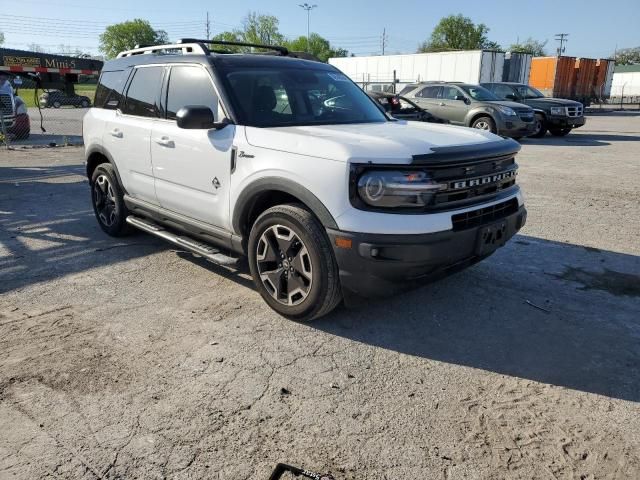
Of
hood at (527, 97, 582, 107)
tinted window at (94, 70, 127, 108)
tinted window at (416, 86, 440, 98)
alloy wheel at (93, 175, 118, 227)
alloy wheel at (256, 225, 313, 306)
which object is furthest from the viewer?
hood at (527, 97, 582, 107)

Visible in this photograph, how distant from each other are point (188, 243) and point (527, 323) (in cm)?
278

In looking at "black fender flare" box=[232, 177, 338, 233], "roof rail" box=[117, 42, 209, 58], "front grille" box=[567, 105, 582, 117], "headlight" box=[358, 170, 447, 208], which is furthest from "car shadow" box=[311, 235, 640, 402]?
"front grille" box=[567, 105, 582, 117]

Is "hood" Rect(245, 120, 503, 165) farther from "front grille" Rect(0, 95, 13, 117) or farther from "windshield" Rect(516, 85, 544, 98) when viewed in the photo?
"windshield" Rect(516, 85, 544, 98)

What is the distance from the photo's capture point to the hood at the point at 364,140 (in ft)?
10.5

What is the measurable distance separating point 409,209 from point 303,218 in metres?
0.70

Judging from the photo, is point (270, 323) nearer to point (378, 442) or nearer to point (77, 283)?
point (378, 442)

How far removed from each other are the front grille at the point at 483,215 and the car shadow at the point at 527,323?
749 millimetres

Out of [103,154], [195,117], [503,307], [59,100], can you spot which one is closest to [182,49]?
[195,117]

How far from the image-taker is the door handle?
4438mm

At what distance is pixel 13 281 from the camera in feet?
15.1

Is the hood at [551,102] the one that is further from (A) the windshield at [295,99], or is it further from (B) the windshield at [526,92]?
(A) the windshield at [295,99]

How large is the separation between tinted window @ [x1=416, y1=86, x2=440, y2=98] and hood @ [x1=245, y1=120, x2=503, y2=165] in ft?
43.7

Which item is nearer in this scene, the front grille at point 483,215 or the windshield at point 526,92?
the front grille at point 483,215

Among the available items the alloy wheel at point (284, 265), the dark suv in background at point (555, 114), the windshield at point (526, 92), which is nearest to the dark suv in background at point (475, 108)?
the dark suv in background at point (555, 114)
